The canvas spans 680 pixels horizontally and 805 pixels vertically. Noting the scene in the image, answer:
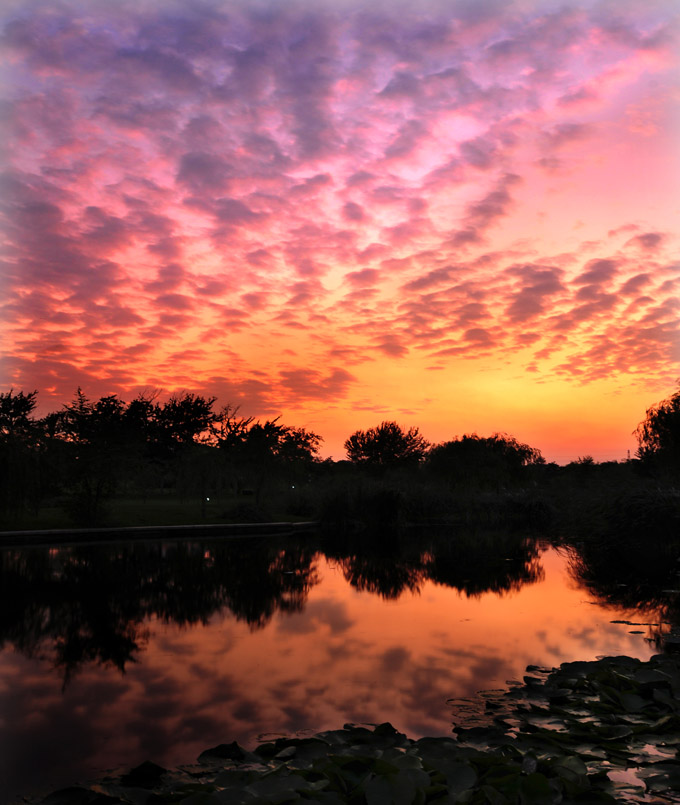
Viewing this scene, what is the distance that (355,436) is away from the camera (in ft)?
277

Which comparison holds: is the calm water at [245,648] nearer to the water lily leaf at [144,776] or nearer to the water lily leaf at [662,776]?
the water lily leaf at [144,776]

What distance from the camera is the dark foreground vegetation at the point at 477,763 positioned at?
4.19 m

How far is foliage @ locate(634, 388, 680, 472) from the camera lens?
28828mm

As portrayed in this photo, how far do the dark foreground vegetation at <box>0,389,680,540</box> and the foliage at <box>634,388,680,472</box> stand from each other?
2.5 inches

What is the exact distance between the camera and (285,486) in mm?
42000

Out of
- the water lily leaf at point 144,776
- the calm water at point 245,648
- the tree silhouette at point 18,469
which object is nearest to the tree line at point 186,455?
the tree silhouette at point 18,469

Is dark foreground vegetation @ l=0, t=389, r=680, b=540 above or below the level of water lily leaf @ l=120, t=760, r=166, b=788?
above

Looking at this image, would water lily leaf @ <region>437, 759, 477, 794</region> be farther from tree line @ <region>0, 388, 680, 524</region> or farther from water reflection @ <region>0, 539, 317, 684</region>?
tree line @ <region>0, 388, 680, 524</region>

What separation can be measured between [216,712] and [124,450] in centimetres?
2340

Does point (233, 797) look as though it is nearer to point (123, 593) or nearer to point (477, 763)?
point (477, 763)

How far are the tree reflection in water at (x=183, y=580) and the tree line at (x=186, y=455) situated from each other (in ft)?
14.4

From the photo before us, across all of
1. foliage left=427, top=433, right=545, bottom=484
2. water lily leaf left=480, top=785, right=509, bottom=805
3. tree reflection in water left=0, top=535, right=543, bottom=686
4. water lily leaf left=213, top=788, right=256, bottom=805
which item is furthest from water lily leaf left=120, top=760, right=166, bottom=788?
foliage left=427, top=433, right=545, bottom=484

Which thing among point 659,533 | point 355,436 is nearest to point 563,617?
point 659,533

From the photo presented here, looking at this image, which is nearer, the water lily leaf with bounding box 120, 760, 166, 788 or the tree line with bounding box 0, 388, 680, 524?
the water lily leaf with bounding box 120, 760, 166, 788
